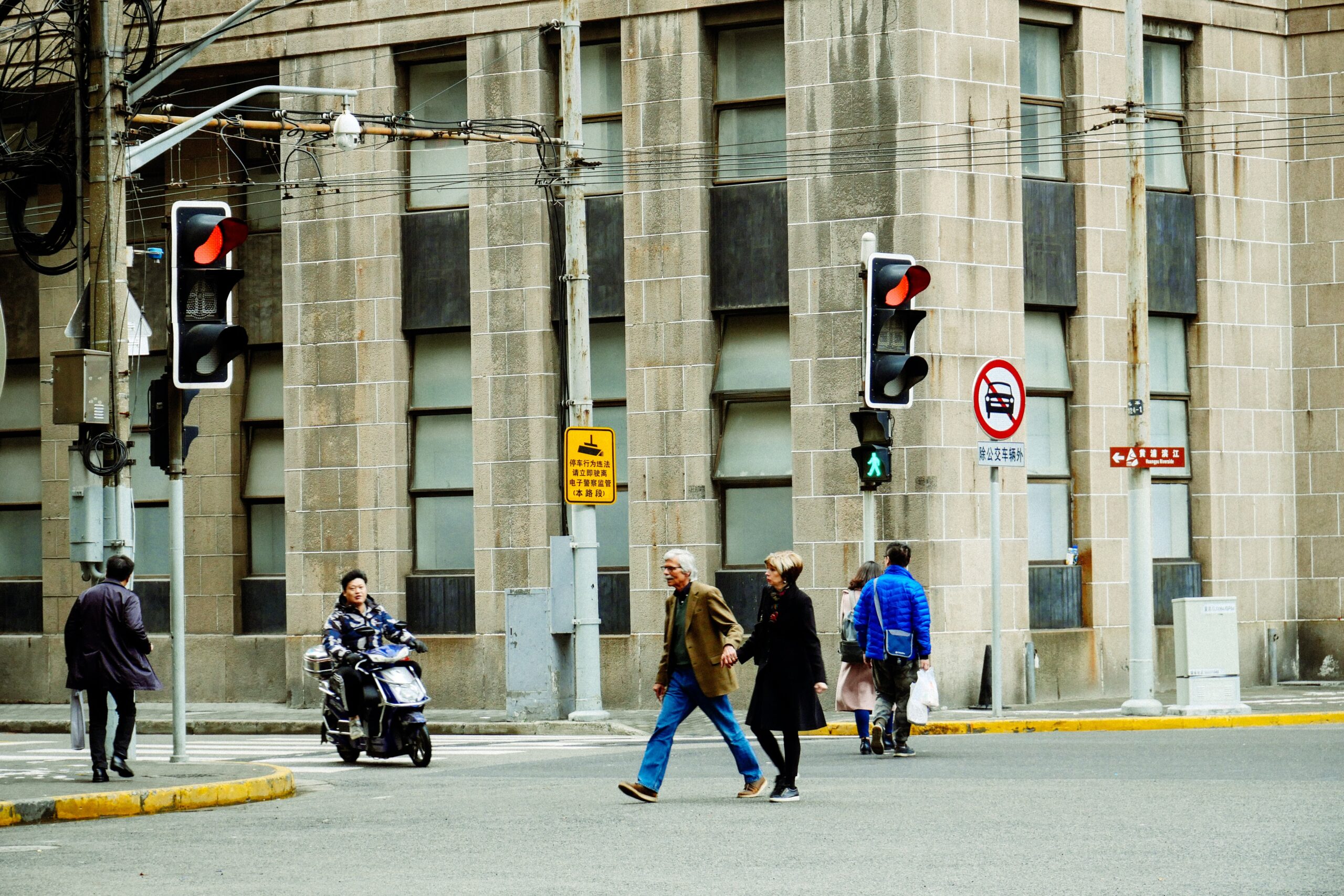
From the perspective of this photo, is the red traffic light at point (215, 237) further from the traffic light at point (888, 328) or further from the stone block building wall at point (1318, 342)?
the stone block building wall at point (1318, 342)

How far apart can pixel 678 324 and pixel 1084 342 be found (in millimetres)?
4840

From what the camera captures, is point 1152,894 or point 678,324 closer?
point 1152,894

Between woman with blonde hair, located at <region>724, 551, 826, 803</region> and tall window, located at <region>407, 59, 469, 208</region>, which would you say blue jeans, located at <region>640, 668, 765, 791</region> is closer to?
woman with blonde hair, located at <region>724, 551, 826, 803</region>

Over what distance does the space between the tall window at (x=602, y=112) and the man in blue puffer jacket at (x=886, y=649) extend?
29.5 feet

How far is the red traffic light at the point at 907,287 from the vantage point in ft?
60.9

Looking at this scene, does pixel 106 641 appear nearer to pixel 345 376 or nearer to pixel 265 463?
pixel 345 376

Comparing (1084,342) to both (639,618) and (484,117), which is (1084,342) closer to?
(639,618)

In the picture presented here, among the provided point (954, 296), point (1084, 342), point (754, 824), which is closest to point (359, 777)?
point (754, 824)

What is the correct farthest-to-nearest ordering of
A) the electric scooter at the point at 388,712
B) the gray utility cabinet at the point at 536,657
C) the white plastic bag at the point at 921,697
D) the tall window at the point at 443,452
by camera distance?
the tall window at the point at 443,452
the gray utility cabinet at the point at 536,657
the electric scooter at the point at 388,712
the white plastic bag at the point at 921,697

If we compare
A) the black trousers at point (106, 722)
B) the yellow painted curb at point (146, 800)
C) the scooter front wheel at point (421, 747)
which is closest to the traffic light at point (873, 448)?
the scooter front wheel at point (421, 747)

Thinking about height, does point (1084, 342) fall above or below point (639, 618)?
above

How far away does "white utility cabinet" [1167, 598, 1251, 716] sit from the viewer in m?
20.4

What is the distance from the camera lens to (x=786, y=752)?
1369 centimetres

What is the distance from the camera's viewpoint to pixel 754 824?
39.8ft
